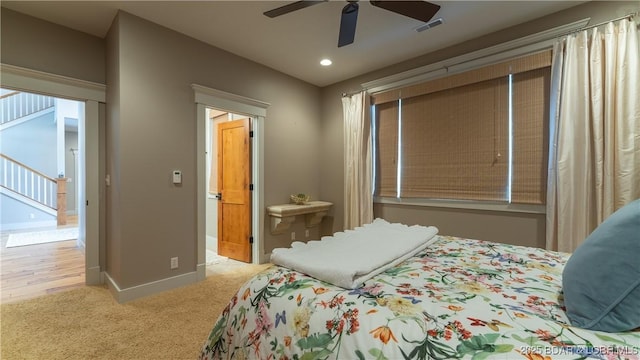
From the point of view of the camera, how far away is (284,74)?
158 inches

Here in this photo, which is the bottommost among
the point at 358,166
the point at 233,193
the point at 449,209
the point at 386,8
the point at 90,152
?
the point at 449,209

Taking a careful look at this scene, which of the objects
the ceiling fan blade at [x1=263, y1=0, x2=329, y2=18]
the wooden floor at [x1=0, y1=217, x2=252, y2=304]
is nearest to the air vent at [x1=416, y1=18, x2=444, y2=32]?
the ceiling fan blade at [x1=263, y1=0, x2=329, y2=18]

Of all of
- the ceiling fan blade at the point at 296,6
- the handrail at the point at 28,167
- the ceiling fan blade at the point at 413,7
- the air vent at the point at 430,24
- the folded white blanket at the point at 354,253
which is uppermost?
the air vent at the point at 430,24

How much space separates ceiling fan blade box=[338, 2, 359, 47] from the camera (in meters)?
2.00

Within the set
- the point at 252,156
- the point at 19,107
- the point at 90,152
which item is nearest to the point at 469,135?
the point at 252,156

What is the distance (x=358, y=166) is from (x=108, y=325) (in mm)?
3109

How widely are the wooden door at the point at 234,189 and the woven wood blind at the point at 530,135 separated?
3.15m

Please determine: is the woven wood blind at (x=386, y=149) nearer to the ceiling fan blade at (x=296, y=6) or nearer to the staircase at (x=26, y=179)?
the ceiling fan blade at (x=296, y=6)

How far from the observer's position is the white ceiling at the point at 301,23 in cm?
244

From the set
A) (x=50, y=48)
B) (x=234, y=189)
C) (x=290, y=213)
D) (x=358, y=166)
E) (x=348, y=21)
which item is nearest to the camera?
(x=348, y=21)

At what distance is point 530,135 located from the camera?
268cm

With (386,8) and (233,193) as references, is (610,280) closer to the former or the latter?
(386,8)

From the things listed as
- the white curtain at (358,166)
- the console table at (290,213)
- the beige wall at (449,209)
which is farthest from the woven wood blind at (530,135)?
the console table at (290,213)

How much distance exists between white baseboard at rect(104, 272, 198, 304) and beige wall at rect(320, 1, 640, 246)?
220 cm
